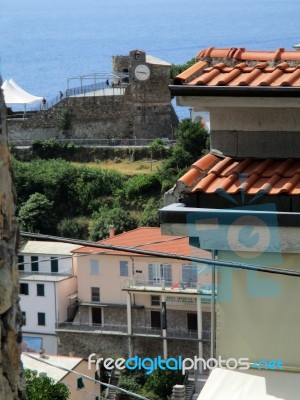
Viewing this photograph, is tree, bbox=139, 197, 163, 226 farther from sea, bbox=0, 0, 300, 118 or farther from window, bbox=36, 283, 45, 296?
sea, bbox=0, 0, 300, 118

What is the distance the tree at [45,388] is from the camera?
2773 centimetres

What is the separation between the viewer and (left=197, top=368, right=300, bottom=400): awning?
4.91m

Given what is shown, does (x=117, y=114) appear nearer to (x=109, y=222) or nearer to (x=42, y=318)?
(x=109, y=222)

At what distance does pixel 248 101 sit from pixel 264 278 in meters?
0.65

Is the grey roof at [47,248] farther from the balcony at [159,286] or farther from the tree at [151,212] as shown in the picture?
the tree at [151,212]

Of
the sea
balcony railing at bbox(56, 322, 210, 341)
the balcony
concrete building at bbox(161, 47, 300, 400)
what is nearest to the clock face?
balcony railing at bbox(56, 322, 210, 341)

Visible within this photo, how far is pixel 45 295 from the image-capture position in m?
39.1

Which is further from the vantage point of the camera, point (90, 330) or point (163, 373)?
point (90, 330)

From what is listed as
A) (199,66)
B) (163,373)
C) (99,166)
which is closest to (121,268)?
(163,373)

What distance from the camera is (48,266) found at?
131ft

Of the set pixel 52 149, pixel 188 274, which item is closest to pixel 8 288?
pixel 188 274

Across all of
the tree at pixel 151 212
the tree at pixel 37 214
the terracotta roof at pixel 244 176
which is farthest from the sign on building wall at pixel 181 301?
the terracotta roof at pixel 244 176

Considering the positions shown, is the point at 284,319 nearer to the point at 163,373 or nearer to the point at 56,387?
the point at 56,387

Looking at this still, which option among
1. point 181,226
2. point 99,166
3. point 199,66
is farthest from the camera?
point 99,166
